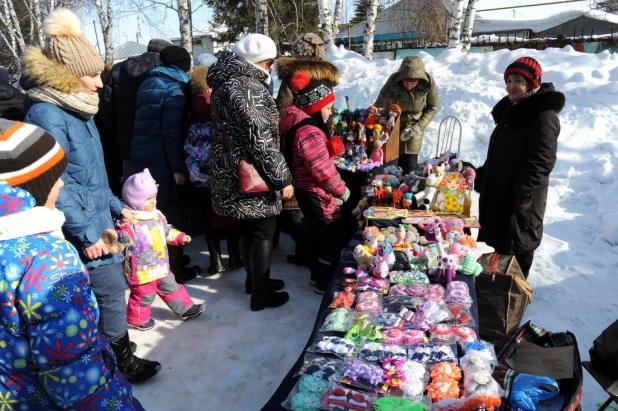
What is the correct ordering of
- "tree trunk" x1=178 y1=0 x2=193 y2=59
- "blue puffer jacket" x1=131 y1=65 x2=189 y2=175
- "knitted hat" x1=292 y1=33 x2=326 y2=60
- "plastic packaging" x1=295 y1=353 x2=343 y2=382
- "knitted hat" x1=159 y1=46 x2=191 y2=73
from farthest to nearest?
"tree trunk" x1=178 y1=0 x2=193 y2=59
"knitted hat" x1=292 y1=33 x2=326 y2=60
"knitted hat" x1=159 y1=46 x2=191 y2=73
"blue puffer jacket" x1=131 y1=65 x2=189 y2=175
"plastic packaging" x1=295 y1=353 x2=343 y2=382

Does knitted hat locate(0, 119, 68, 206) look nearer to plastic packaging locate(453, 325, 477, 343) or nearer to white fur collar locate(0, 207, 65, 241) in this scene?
white fur collar locate(0, 207, 65, 241)

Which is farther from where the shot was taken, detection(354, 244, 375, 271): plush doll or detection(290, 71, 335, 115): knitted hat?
detection(290, 71, 335, 115): knitted hat

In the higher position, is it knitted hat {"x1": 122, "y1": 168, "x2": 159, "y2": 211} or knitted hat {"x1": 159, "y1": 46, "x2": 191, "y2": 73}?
knitted hat {"x1": 159, "y1": 46, "x2": 191, "y2": 73}

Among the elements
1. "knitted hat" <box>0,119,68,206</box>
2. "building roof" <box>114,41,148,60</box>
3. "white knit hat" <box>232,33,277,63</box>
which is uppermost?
"building roof" <box>114,41,148,60</box>

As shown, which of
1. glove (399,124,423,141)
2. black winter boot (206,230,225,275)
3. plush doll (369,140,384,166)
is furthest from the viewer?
glove (399,124,423,141)

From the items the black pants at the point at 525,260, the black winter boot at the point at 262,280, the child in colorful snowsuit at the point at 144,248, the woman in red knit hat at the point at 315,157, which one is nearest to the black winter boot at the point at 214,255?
the black winter boot at the point at 262,280

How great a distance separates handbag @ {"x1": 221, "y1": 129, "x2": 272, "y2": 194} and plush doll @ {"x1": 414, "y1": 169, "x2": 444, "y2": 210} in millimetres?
1313

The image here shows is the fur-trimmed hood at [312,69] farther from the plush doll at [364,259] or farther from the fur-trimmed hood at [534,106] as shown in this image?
the plush doll at [364,259]

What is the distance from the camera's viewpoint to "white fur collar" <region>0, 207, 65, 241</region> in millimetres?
1210

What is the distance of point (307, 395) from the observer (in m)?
1.83

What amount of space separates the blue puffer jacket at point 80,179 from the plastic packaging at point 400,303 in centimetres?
157

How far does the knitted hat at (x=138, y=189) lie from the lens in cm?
291

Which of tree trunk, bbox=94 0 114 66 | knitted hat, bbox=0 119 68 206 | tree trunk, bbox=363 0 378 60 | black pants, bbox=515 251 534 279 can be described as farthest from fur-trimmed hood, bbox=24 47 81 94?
tree trunk, bbox=94 0 114 66

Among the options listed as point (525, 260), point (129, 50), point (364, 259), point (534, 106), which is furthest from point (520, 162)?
point (129, 50)
